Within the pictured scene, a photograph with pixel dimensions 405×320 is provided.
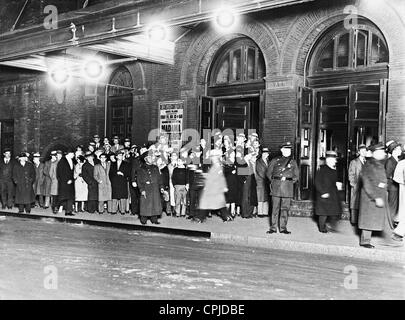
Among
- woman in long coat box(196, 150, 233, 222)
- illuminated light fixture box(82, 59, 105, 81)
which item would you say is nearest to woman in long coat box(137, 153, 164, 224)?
woman in long coat box(196, 150, 233, 222)

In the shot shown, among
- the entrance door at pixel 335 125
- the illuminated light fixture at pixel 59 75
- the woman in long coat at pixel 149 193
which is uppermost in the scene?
the illuminated light fixture at pixel 59 75

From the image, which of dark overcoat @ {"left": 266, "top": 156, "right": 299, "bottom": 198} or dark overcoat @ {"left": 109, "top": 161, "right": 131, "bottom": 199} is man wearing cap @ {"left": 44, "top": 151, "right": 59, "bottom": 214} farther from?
dark overcoat @ {"left": 266, "top": 156, "right": 299, "bottom": 198}

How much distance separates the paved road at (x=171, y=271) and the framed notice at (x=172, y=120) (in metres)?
6.84

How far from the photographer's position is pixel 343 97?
1475 centimetres

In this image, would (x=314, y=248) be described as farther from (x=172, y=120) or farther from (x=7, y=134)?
(x=7, y=134)

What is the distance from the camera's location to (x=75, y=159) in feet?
56.8

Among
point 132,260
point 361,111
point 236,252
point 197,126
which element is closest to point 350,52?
point 361,111

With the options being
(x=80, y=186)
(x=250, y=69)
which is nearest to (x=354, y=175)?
(x=250, y=69)

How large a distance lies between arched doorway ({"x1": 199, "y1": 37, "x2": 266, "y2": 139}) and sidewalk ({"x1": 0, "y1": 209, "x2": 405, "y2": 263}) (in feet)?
13.9

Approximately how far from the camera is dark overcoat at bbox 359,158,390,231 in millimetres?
10078

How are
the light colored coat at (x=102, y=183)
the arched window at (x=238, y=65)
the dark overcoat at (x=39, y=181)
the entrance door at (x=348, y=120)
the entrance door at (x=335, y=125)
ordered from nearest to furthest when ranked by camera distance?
the entrance door at (x=348, y=120) → the entrance door at (x=335, y=125) → the light colored coat at (x=102, y=183) → the arched window at (x=238, y=65) → the dark overcoat at (x=39, y=181)

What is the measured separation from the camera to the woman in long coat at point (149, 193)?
1329 centimetres

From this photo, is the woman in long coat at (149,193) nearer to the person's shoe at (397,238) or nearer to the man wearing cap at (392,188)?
the man wearing cap at (392,188)

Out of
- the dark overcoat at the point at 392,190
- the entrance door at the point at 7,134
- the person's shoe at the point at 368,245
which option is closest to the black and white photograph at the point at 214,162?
the dark overcoat at the point at 392,190
